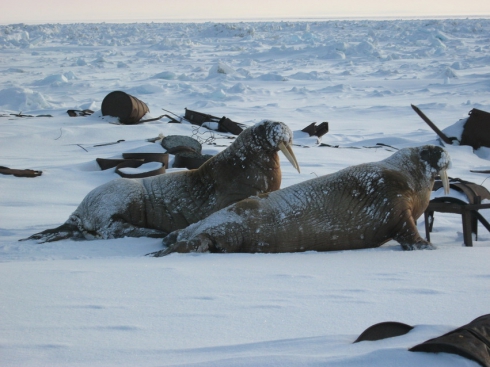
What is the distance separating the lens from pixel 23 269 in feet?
11.3

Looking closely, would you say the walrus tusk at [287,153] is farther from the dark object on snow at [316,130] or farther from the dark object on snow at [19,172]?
the dark object on snow at [316,130]

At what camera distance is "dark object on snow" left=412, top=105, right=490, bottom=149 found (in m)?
9.58

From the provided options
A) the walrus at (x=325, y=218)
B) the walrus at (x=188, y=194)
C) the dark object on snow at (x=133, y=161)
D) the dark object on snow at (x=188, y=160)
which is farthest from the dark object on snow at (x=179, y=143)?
the walrus at (x=325, y=218)

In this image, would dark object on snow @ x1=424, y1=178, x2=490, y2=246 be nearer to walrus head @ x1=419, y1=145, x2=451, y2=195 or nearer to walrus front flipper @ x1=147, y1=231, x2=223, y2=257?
walrus head @ x1=419, y1=145, x2=451, y2=195

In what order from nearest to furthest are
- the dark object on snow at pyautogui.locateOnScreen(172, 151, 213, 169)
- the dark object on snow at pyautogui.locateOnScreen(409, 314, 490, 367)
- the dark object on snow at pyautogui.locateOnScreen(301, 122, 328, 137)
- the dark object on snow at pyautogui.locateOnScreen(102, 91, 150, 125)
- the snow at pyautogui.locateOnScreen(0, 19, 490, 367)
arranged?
1. the dark object on snow at pyautogui.locateOnScreen(409, 314, 490, 367)
2. the snow at pyautogui.locateOnScreen(0, 19, 490, 367)
3. the dark object on snow at pyautogui.locateOnScreen(172, 151, 213, 169)
4. the dark object on snow at pyautogui.locateOnScreen(301, 122, 328, 137)
5. the dark object on snow at pyautogui.locateOnScreen(102, 91, 150, 125)

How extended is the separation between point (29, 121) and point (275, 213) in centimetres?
892

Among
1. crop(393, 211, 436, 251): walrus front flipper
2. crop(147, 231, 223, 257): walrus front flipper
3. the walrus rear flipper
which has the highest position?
crop(393, 211, 436, 251): walrus front flipper

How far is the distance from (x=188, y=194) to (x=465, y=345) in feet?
12.4

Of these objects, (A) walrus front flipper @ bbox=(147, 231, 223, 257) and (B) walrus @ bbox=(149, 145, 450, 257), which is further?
(B) walrus @ bbox=(149, 145, 450, 257)

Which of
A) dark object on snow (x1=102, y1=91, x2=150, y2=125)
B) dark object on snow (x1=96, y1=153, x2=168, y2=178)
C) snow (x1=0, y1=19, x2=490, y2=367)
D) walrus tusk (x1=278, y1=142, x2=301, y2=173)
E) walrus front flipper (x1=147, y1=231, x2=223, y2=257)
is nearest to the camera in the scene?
snow (x1=0, y1=19, x2=490, y2=367)

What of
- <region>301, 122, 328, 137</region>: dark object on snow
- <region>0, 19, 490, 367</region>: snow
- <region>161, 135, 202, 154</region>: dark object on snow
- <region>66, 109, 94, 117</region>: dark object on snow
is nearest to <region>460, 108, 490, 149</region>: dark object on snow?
<region>0, 19, 490, 367</region>: snow

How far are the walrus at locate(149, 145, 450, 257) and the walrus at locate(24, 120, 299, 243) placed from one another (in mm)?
622

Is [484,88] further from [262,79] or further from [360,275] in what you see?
[360,275]

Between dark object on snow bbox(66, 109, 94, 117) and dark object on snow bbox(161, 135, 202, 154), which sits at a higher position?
dark object on snow bbox(161, 135, 202, 154)
